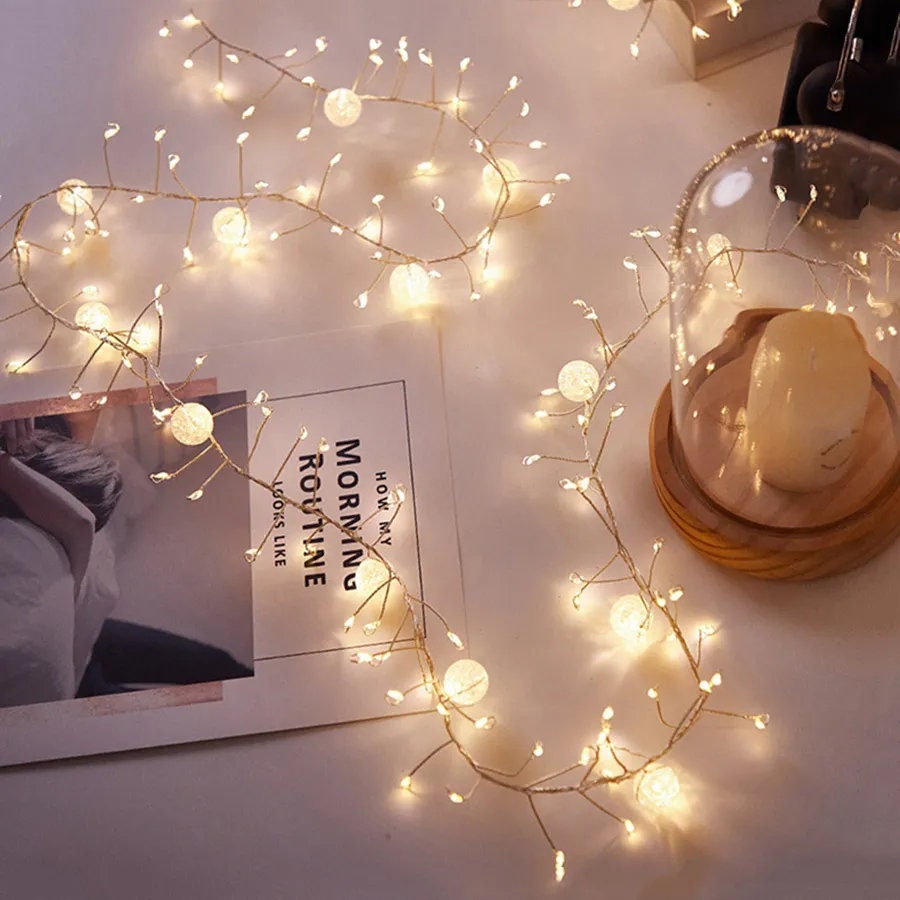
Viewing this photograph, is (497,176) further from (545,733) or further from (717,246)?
(545,733)

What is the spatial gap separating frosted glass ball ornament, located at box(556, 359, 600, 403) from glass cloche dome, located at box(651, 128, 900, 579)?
50 millimetres

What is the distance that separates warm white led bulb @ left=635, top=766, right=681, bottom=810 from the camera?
646 mm

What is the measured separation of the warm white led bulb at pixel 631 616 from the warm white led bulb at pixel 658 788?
84mm

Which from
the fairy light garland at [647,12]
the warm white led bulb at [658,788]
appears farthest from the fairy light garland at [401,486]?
the fairy light garland at [647,12]

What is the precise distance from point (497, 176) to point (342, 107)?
0.13 metres

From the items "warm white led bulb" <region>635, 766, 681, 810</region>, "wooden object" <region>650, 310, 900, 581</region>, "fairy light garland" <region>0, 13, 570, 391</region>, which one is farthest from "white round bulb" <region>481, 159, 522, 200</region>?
"warm white led bulb" <region>635, 766, 681, 810</region>

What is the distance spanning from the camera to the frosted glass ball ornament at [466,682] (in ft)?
2.20

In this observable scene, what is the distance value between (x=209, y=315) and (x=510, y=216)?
242 millimetres

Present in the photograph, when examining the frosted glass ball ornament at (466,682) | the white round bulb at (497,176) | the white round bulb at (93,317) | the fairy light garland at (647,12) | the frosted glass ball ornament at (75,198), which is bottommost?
the frosted glass ball ornament at (466,682)

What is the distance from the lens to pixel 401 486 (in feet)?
2.50

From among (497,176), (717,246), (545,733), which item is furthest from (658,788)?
(497,176)

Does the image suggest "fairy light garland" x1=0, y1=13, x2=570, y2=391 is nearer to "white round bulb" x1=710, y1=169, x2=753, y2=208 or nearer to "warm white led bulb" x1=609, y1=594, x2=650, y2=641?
"white round bulb" x1=710, y1=169, x2=753, y2=208

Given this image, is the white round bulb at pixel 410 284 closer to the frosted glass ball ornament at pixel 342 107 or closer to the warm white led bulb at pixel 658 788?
the frosted glass ball ornament at pixel 342 107

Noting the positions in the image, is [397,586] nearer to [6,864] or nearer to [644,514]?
[644,514]
